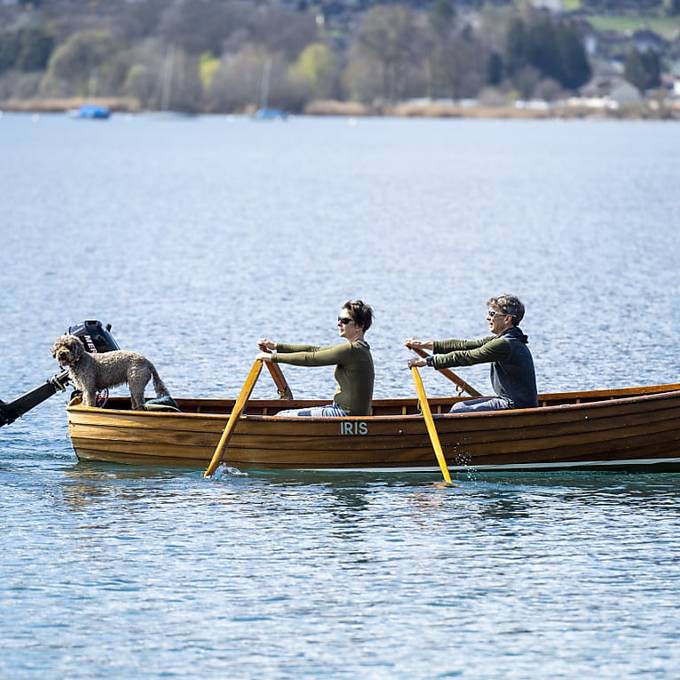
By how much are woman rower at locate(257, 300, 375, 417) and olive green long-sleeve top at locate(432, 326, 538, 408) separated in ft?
2.64

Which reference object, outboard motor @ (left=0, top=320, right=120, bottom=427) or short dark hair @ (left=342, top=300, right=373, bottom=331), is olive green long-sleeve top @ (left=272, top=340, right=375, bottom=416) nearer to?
short dark hair @ (left=342, top=300, right=373, bottom=331)

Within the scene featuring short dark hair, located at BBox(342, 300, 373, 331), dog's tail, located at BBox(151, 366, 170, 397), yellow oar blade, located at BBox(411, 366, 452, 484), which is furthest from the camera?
dog's tail, located at BBox(151, 366, 170, 397)

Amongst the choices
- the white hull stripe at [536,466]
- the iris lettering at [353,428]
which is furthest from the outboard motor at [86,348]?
the iris lettering at [353,428]

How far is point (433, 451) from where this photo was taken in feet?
63.1

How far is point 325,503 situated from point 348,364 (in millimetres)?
1514

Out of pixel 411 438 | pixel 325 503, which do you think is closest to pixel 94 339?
pixel 325 503

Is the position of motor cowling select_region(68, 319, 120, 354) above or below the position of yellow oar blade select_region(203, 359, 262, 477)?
above

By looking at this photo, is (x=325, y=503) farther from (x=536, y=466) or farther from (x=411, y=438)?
(x=536, y=466)

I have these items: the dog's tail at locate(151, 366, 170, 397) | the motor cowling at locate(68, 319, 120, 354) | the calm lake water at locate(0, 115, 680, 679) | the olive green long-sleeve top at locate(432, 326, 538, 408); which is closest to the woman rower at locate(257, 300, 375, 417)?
the olive green long-sleeve top at locate(432, 326, 538, 408)

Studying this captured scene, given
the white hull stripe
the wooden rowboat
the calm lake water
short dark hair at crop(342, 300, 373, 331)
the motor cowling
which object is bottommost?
the calm lake water

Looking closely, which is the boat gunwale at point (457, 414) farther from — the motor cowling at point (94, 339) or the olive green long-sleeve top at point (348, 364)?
the motor cowling at point (94, 339)

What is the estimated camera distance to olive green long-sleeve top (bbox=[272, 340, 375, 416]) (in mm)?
18766

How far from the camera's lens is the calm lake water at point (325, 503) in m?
14.2

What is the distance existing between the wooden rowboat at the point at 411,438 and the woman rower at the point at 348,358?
1.03 ft
